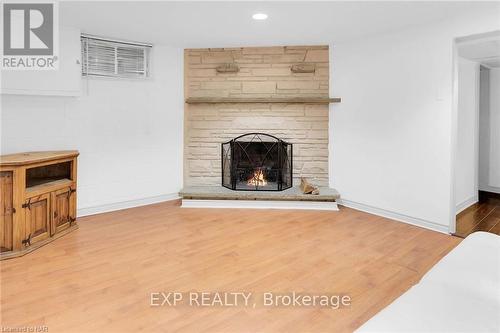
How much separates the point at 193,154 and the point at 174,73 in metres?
1.23

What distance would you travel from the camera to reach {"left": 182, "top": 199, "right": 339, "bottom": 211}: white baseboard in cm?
408

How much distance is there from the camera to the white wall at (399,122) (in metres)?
3.21

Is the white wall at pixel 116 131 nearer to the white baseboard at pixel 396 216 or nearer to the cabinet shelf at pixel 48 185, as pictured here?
the cabinet shelf at pixel 48 185

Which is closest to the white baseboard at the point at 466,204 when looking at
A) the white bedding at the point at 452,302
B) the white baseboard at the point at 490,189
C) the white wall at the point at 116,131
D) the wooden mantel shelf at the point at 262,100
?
the white baseboard at the point at 490,189

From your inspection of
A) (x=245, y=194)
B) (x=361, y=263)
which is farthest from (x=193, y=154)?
(x=361, y=263)

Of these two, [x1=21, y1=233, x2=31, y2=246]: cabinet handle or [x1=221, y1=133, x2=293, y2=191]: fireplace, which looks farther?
[x1=221, y1=133, x2=293, y2=191]: fireplace

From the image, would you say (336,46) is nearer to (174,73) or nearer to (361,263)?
(174,73)

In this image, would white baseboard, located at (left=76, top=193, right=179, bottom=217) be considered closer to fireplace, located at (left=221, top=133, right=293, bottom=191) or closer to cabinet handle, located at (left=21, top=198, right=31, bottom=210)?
fireplace, located at (left=221, top=133, right=293, bottom=191)

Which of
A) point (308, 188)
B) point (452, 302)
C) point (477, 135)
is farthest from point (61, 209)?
point (477, 135)

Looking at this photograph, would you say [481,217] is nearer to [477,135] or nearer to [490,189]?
[477,135]

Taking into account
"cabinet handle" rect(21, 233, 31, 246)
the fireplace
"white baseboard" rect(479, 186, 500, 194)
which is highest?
the fireplace

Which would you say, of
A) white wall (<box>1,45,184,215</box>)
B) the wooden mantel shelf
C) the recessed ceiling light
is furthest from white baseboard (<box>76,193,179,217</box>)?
the recessed ceiling light

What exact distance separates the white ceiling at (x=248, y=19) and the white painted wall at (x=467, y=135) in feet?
4.41

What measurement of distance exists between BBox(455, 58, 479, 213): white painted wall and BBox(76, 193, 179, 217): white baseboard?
155 inches
